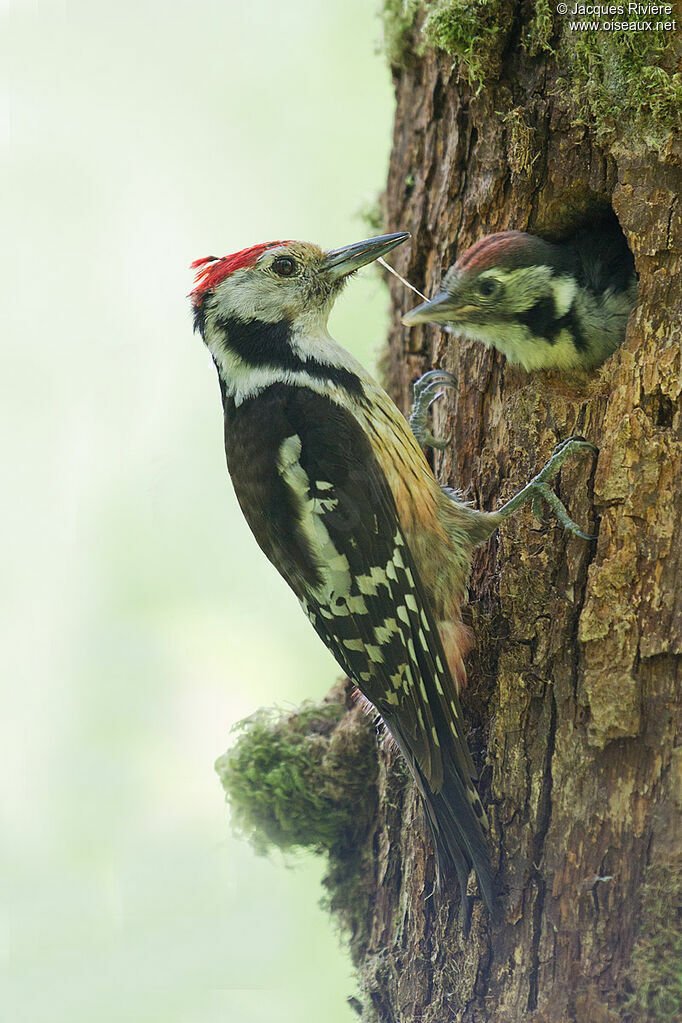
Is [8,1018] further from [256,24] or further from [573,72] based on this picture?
[256,24]

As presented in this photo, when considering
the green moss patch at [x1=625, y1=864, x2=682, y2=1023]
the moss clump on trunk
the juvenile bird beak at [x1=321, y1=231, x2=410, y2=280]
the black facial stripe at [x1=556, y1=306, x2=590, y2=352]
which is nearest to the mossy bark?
the green moss patch at [x1=625, y1=864, x2=682, y2=1023]

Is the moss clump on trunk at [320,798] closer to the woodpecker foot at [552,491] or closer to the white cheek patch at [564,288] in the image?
the woodpecker foot at [552,491]

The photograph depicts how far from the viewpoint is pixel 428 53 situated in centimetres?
312

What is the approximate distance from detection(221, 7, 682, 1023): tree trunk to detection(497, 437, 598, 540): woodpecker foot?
3 cm

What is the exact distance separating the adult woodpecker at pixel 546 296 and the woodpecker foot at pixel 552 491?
1.01 feet

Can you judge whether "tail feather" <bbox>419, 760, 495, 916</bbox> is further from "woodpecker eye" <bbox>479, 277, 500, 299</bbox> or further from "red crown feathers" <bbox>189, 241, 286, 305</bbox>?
"red crown feathers" <bbox>189, 241, 286, 305</bbox>

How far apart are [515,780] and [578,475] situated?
2.48 feet

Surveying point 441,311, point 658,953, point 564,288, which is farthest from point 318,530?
point 658,953

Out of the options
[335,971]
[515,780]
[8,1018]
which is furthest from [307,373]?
[8,1018]

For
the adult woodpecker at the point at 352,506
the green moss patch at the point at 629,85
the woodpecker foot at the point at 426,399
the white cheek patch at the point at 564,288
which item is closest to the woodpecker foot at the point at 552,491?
the adult woodpecker at the point at 352,506

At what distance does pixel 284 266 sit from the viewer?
278cm

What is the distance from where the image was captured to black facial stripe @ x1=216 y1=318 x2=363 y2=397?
2684 millimetres

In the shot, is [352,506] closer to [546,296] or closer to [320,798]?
[546,296]

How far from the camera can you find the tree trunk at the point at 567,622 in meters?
2.11
